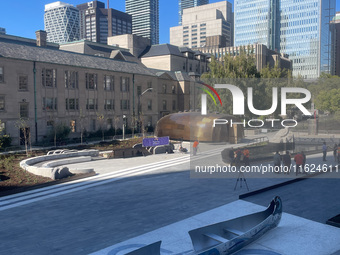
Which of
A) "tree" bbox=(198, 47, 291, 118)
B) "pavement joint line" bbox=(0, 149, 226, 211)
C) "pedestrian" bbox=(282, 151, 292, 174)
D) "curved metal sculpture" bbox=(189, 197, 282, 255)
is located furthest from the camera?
"tree" bbox=(198, 47, 291, 118)

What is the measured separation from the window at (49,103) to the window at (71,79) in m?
2.91

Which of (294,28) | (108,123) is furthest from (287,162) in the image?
(294,28)

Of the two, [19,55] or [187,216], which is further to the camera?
[19,55]

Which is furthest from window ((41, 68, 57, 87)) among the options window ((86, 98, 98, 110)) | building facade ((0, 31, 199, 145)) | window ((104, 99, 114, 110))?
window ((104, 99, 114, 110))

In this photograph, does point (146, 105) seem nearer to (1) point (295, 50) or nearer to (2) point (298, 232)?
(2) point (298, 232)

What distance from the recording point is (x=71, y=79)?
4522 cm

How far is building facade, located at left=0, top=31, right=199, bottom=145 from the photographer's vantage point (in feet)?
126

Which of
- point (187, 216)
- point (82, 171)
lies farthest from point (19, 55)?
point (187, 216)

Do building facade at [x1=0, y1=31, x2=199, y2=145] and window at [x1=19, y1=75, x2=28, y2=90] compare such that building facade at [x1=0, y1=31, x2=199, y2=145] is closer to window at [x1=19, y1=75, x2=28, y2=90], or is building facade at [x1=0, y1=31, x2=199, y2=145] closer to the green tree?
window at [x1=19, y1=75, x2=28, y2=90]

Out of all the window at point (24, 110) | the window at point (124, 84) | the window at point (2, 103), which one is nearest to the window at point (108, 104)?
the window at point (124, 84)

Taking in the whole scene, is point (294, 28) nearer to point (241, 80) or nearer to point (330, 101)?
point (330, 101)

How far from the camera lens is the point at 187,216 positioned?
A: 1422cm

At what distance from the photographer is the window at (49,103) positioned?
42000 millimetres

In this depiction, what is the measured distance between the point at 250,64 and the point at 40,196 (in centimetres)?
3566
